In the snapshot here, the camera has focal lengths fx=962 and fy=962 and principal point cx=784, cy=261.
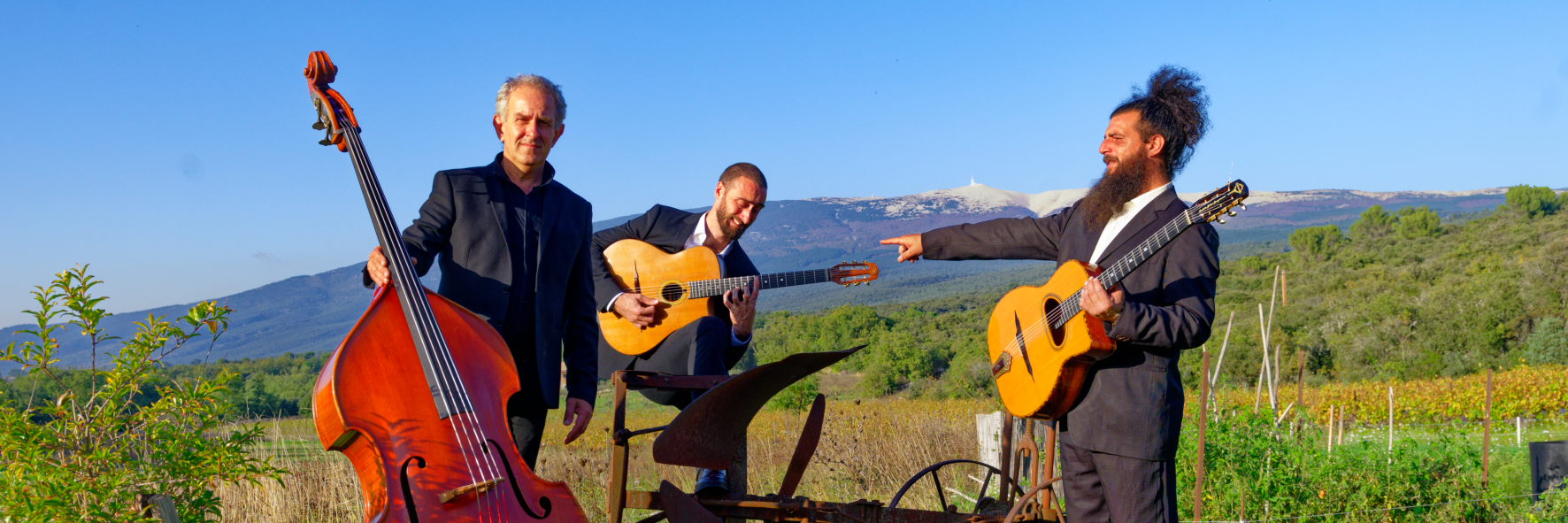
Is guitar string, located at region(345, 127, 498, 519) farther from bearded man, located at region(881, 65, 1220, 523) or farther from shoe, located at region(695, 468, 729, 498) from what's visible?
bearded man, located at region(881, 65, 1220, 523)

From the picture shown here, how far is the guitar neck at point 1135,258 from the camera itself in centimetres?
294

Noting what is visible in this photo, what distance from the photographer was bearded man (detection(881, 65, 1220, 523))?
287cm

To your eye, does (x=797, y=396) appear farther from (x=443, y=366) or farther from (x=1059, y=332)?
(x=443, y=366)

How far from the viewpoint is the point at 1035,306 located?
325 cm

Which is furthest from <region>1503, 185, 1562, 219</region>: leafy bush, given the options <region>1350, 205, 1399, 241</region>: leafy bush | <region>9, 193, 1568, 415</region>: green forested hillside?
<region>9, 193, 1568, 415</region>: green forested hillside

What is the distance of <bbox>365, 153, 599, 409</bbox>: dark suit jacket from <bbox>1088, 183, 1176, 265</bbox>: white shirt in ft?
5.69

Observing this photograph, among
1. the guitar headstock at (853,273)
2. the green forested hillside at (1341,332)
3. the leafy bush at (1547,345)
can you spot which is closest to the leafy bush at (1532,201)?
the green forested hillside at (1341,332)

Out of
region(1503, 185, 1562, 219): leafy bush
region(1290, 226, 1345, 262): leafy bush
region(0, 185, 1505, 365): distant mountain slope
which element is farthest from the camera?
region(0, 185, 1505, 365): distant mountain slope

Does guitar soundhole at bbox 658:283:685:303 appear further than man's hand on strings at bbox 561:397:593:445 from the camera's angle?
Yes

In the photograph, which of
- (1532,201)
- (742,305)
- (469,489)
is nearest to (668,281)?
(742,305)

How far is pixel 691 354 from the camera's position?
400 cm

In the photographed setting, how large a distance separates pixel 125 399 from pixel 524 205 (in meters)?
1.57

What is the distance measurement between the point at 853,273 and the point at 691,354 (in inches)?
42.2

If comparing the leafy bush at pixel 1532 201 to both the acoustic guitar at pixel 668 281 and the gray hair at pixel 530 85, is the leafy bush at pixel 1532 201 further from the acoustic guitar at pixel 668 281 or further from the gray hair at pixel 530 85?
the gray hair at pixel 530 85
